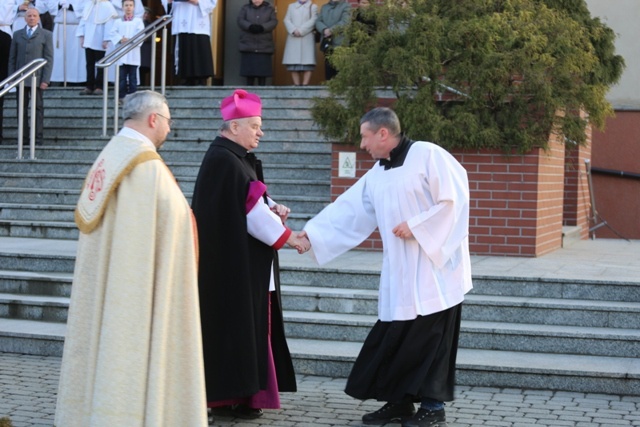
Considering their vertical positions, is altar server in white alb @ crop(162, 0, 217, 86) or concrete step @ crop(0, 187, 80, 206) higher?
altar server in white alb @ crop(162, 0, 217, 86)

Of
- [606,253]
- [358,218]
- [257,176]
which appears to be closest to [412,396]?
[358,218]

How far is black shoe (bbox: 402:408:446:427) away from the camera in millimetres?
6895

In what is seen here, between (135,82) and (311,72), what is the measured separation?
284cm

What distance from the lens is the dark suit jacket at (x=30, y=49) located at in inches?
595

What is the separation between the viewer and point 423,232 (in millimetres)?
6863

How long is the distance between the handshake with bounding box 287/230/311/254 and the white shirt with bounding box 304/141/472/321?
51 centimetres

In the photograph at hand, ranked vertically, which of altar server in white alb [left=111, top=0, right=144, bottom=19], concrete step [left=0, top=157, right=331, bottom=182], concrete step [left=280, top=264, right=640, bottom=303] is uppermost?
altar server in white alb [left=111, top=0, right=144, bottom=19]

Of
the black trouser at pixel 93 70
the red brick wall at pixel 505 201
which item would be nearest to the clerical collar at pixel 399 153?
the red brick wall at pixel 505 201

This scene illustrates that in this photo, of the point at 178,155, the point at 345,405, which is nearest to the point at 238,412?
the point at 345,405

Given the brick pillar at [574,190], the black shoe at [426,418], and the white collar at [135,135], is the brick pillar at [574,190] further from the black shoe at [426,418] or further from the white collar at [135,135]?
the white collar at [135,135]

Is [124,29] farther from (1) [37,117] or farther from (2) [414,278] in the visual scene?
(2) [414,278]

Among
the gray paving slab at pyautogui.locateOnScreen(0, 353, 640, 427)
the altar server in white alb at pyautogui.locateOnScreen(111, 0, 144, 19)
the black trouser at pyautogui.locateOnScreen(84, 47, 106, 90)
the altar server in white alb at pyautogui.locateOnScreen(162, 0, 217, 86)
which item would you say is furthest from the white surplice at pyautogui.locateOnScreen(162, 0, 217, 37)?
the gray paving slab at pyautogui.locateOnScreen(0, 353, 640, 427)

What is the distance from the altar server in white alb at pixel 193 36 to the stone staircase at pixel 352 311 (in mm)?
3826

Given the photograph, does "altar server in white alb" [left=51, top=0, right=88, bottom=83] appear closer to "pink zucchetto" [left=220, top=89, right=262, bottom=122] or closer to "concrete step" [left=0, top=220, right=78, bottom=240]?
"concrete step" [left=0, top=220, right=78, bottom=240]
